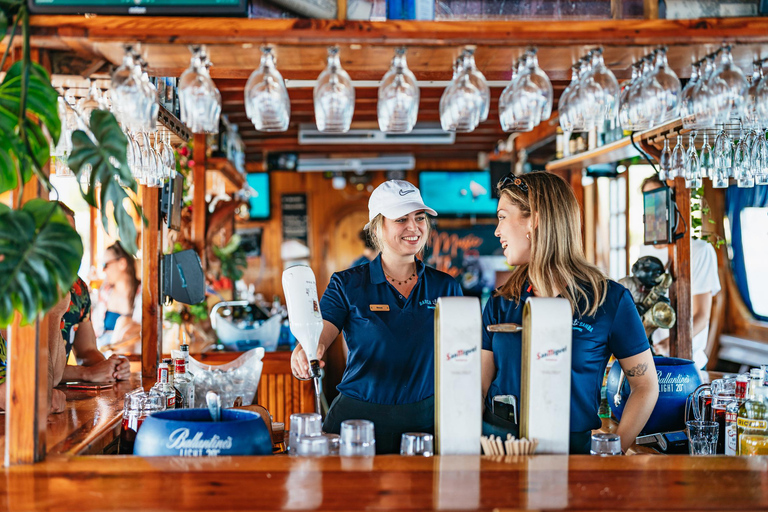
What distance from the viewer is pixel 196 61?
1.62 m

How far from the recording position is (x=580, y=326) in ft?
6.35

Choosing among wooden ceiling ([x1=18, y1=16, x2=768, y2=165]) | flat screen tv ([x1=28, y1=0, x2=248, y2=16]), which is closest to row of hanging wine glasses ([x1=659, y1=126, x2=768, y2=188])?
wooden ceiling ([x1=18, y1=16, x2=768, y2=165])

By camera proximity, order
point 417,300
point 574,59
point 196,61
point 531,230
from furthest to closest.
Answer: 1. point 417,300
2. point 531,230
3. point 574,59
4. point 196,61

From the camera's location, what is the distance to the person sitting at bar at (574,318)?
1.94 meters

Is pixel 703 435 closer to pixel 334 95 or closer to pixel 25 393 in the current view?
pixel 334 95

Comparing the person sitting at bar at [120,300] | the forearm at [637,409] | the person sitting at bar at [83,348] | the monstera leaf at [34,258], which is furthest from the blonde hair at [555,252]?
the person sitting at bar at [120,300]

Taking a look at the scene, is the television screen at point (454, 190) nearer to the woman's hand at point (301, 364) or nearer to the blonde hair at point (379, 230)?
the blonde hair at point (379, 230)

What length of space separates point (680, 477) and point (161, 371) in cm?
154

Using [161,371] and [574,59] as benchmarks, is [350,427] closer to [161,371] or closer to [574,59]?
[161,371]

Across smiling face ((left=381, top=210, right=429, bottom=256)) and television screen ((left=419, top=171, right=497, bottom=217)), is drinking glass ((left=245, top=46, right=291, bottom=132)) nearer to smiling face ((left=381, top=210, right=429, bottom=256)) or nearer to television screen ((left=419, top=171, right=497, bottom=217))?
smiling face ((left=381, top=210, right=429, bottom=256))

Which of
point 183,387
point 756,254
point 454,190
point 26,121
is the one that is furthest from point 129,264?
point 756,254

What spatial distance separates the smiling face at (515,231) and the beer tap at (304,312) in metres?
0.64

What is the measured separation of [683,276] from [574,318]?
1.59 meters

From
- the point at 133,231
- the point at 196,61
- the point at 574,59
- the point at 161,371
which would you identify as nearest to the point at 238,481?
the point at 133,231
